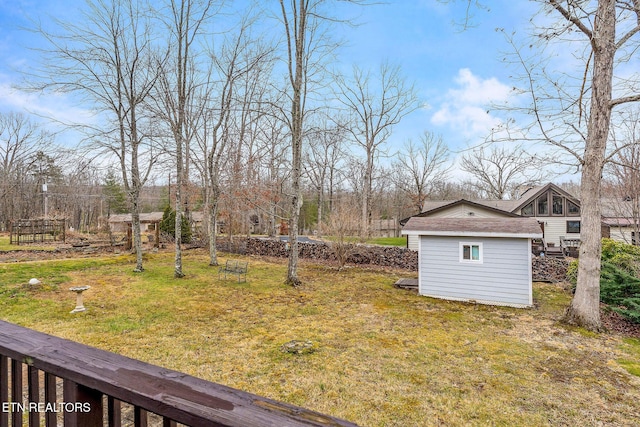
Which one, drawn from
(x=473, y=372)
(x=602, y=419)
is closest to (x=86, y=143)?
(x=473, y=372)

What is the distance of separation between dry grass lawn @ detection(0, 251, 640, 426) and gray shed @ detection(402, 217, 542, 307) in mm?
520

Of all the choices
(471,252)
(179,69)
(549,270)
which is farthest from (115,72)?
(549,270)

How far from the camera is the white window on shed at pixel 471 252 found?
7.70 m

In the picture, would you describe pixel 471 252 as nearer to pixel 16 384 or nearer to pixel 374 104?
pixel 16 384

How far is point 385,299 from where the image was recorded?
7758 mm

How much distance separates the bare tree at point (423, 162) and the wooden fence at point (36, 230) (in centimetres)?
2439

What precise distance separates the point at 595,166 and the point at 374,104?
60.7ft

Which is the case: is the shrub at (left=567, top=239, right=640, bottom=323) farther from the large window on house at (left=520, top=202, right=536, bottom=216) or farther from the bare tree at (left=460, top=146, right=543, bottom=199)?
the bare tree at (left=460, top=146, right=543, bottom=199)

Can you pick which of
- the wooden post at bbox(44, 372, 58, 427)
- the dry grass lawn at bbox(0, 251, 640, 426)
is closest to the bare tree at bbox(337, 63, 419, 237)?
the dry grass lawn at bbox(0, 251, 640, 426)

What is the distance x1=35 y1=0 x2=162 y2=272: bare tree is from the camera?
8.74 meters

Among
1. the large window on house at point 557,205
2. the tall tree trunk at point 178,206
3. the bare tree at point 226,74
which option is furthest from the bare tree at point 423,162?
the tall tree trunk at point 178,206

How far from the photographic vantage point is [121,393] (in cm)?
88

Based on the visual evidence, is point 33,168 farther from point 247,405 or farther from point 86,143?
point 247,405

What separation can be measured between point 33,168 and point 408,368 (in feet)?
113
